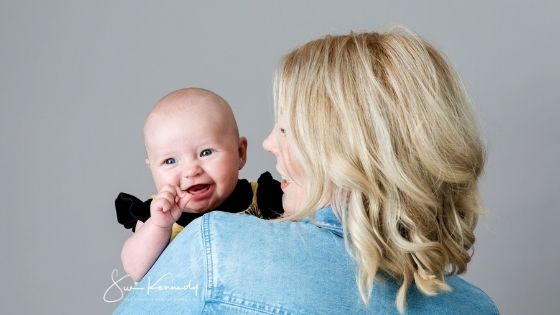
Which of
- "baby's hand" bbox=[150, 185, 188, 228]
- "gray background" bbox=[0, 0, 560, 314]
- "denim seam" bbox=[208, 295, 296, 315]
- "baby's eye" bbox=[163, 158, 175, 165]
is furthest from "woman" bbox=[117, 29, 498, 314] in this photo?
"gray background" bbox=[0, 0, 560, 314]

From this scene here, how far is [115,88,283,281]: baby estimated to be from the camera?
194 cm

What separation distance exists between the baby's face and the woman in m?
0.37

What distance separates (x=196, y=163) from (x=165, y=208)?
212 mm

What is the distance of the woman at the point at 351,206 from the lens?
1367 mm

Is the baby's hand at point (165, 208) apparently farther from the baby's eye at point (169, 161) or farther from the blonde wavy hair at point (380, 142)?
the blonde wavy hair at point (380, 142)

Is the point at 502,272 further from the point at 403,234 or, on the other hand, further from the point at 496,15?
the point at 403,234

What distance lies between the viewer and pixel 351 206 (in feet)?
4.87

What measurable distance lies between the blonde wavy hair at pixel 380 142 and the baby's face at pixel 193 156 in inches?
17.3

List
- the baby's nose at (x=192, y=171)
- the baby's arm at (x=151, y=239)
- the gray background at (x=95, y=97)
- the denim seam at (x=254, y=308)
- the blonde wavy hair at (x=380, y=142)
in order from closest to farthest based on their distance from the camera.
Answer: the denim seam at (x=254, y=308) → the blonde wavy hair at (x=380, y=142) → the baby's arm at (x=151, y=239) → the baby's nose at (x=192, y=171) → the gray background at (x=95, y=97)

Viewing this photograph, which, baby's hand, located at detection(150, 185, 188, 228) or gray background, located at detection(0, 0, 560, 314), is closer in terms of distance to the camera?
baby's hand, located at detection(150, 185, 188, 228)

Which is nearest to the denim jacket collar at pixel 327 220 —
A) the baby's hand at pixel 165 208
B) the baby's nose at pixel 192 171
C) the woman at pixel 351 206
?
the woman at pixel 351 206

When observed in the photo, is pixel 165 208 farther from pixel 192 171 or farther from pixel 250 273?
pixel 250 273

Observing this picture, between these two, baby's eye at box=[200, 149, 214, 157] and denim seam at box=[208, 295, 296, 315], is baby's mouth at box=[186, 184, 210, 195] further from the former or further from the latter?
denim seam at box=[208, 295, 296, 315]

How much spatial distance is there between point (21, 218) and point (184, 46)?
3.13 ft
